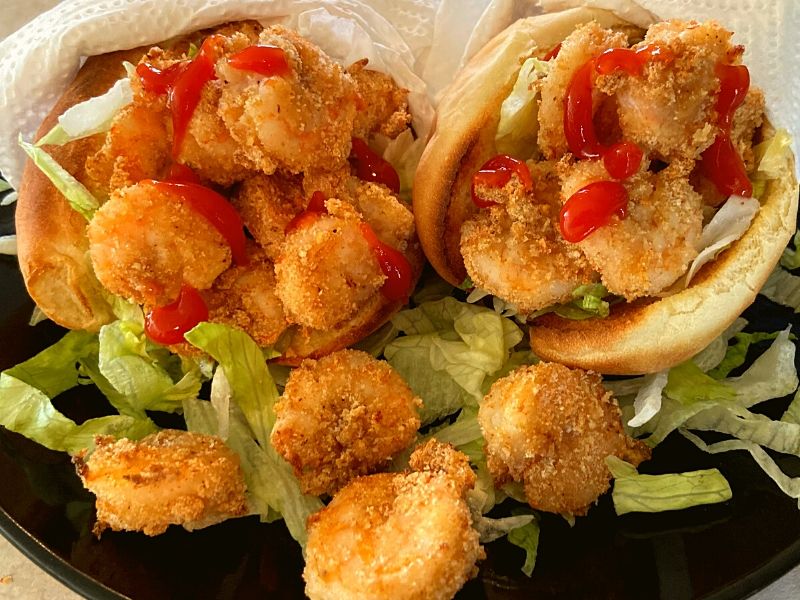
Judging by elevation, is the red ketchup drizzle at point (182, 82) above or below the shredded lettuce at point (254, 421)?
above

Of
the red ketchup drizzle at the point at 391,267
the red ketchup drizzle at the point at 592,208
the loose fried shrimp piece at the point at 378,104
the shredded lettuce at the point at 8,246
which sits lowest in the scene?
the shredded lettuce at the point at 8,246

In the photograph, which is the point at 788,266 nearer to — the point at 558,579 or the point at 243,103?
the point at 558,579

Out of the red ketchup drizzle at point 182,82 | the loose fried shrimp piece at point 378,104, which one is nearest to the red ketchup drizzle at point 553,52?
the loose fried shrimp piece at point 378,104

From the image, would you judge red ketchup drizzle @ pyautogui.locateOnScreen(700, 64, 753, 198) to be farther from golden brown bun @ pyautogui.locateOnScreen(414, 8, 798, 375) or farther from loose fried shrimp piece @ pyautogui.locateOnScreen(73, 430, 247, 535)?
loose fried shrimp piece @ pyautogui.locateOnScreen(73, 430, 247, 535)

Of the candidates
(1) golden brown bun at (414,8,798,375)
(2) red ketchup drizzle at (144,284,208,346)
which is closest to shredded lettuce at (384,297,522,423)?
(1) golden brown bun at (414,8,798,375)

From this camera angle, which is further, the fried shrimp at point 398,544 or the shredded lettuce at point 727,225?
the shredded lettuce at point 727,225

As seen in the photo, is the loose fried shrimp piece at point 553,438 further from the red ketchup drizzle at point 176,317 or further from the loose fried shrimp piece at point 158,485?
the red ketchup drizzle at point 176,317

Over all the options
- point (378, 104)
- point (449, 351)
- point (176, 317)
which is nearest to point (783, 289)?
point (449, 351)

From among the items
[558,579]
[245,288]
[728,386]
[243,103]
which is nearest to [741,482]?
[728,386]

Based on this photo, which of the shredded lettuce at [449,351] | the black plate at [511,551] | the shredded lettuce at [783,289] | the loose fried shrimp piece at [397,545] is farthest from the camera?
the shredded lettuce at [783,289]
